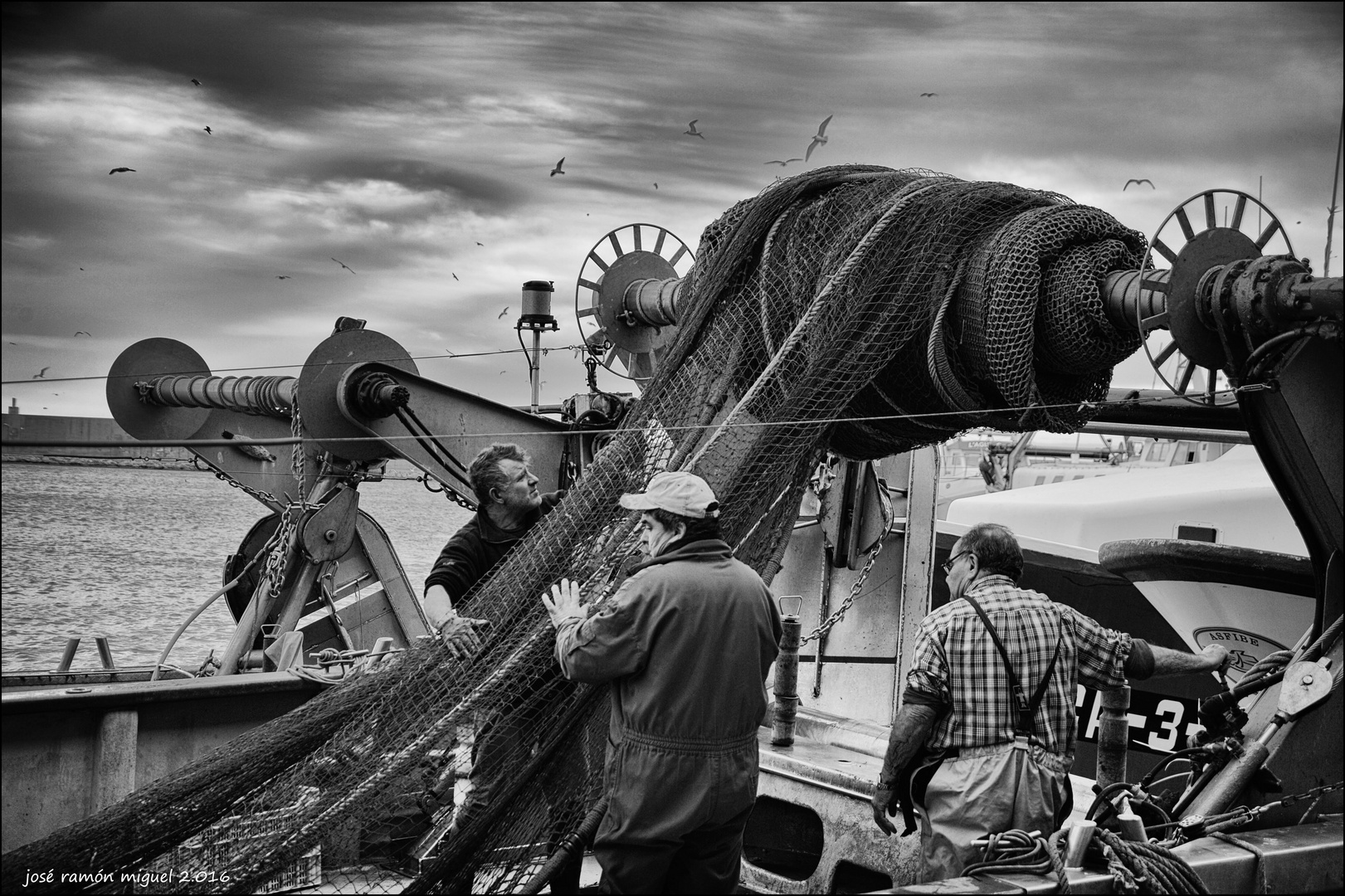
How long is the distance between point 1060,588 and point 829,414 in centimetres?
811

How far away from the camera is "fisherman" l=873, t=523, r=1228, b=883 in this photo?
3.69 metres

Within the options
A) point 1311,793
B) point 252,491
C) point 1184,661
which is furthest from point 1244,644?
point 252,491

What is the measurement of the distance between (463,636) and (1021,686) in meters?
1.89

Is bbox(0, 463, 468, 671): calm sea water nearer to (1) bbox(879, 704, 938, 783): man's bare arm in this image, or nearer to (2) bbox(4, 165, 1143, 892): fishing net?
(2) bbox(4, 165, 1143, 892): fishing net

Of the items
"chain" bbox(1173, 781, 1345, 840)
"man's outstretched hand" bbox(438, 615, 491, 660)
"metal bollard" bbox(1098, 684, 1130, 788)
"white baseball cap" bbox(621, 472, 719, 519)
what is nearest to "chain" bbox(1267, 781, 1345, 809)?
"chain" bbox(1173, 781, 1345, 840)

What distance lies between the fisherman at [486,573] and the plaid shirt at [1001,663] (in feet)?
4.40

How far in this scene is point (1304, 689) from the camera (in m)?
4.60

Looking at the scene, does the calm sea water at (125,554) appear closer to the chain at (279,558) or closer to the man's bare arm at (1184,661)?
the chain at (279,558)

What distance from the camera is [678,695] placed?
3311mm

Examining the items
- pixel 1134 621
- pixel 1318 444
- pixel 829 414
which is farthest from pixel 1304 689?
pixel 1134 621

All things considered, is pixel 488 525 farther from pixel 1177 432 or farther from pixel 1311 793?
pixel 1177 432

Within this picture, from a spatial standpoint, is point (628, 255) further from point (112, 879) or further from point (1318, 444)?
point (112, 879)

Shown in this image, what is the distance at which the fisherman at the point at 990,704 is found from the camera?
3.69 metres

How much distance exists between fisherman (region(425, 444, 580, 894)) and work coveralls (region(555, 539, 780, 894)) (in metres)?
0.65
